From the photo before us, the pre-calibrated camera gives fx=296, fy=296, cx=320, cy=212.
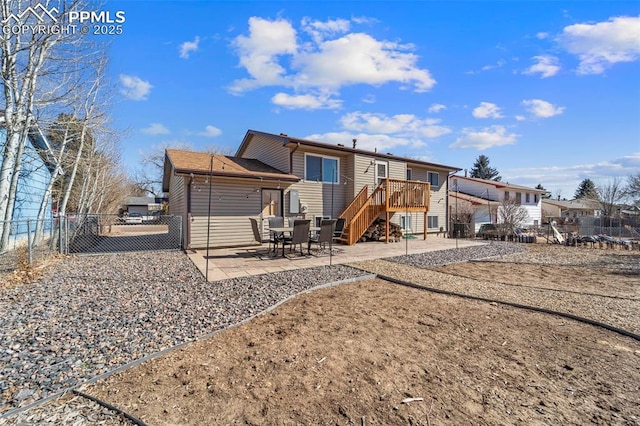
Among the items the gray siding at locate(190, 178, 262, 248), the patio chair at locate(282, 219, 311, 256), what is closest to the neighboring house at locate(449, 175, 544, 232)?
the gray siding at locate(190, 178, 262, 248)

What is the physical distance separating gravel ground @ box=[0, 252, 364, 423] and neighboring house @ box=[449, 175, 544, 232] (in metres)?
22.7

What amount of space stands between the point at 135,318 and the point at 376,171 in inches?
506

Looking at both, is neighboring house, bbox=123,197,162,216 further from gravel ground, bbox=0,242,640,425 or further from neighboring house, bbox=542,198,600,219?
neighboring house, bbox=542,198,600,219

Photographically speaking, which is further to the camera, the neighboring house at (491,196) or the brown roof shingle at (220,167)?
the neighboring house at (491,196)

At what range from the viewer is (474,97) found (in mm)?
11133

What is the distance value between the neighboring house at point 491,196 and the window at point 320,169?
47.9 feet

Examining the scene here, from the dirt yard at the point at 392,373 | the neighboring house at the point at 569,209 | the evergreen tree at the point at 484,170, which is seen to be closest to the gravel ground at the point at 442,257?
the dirt yard at the point at 392,373

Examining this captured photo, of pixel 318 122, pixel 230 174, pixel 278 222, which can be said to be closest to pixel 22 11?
pixel 230 174

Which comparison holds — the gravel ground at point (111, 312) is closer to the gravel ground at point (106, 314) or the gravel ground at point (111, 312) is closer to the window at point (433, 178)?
the gravel ground at point (106, 314)

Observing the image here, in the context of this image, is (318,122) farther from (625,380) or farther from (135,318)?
(625,380)

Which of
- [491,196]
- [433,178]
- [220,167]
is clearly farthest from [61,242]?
[491,196]

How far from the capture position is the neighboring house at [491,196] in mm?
25688

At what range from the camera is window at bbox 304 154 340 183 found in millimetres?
13391

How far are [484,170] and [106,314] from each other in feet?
195
